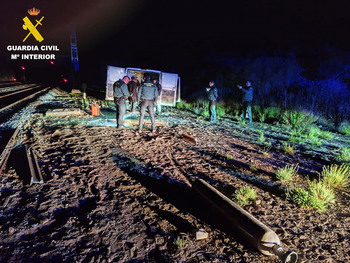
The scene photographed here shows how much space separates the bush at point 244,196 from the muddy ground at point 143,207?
0.13 metres

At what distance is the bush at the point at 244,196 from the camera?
339 cm

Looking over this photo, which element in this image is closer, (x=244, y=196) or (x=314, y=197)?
(x=314, y=197)

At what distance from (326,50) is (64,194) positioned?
829 inches

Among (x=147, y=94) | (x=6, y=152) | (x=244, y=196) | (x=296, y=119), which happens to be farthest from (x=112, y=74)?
(x=296, y=119)

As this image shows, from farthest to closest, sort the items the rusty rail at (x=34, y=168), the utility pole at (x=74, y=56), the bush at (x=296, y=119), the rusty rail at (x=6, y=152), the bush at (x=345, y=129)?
1. the utility pole at (x=74, y=56)
2. the bush at (x=296, y=119)
3. the bush at (x=345, y=129)
4. the rusty rail at (x=6, y=152)
5. the rusty rail at (x=34, y=168)

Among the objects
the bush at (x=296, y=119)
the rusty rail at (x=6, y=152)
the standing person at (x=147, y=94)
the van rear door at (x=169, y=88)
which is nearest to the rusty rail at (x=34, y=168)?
the rusty rail at (x=6, y=152)

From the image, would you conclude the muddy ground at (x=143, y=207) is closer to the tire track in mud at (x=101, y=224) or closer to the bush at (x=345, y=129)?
the tire track in mud at (x=101, y=224)

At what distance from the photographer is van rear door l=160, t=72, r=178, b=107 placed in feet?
36.6

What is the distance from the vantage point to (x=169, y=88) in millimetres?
11367

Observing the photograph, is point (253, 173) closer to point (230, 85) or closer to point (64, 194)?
point (64, 194)

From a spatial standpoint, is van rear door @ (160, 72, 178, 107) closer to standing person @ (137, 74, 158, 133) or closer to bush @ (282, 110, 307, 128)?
standing person @ (137, 74, 158, 133)

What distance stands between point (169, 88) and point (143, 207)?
9.01 meters

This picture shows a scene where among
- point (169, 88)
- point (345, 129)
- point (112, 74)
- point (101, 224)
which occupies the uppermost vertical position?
point (112, 74)

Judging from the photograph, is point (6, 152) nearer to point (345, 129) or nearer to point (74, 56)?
point (345, 129)
